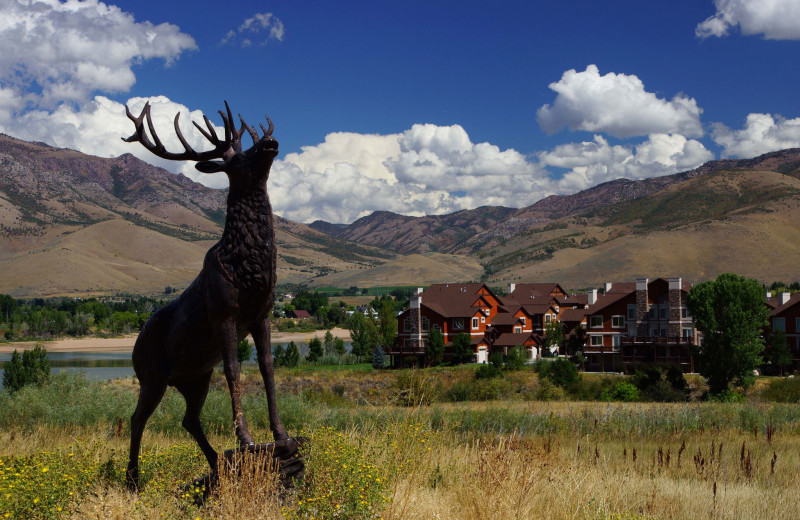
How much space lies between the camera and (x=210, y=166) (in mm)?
6328

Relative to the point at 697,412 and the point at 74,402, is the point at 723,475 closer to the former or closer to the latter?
the point at 697,412

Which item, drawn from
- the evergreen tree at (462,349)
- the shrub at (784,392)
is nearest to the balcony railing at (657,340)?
the evergreen tree at (462,349)

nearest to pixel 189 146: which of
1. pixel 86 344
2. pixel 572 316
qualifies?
pixel 572 316

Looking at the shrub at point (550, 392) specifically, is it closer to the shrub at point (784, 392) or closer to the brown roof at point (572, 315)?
the shrub at point (784, 392)

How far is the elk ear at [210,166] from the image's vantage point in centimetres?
627

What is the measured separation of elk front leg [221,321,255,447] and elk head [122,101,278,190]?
51.0 inches

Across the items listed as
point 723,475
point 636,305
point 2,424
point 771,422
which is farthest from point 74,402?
point 636,305

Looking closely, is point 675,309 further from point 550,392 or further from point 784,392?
point 784,392

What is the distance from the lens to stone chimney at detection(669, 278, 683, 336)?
48750 mm

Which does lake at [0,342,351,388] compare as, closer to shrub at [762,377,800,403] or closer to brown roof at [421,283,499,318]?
brown roof at [421,283,499,318]

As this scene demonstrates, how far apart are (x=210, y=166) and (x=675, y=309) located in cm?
4780

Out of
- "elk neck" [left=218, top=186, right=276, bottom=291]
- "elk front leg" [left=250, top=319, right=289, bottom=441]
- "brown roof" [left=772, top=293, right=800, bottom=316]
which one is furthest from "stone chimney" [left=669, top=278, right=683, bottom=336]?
"elk neck" [left=218, top=186, right=276, bottom=291]

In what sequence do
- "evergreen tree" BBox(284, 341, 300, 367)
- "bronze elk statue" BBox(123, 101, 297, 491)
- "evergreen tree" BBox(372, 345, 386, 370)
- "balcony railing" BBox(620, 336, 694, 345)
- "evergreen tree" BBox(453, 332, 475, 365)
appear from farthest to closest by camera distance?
"evergreen tree" BBox(284, 341, 300, 367) → "evergreen tree" BBox(372, 345, 386, 370) → "evergreen tree" BBox(453, 332, 475, 365) → "balcony railing" BBox(620, 336, 694, 345) → "bronze elk statue" BBox(123, 101, 297, 491)

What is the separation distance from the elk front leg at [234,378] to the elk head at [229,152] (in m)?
1.30
